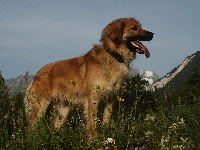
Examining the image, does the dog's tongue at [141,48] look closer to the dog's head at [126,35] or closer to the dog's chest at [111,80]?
the dog's head at [126,35]

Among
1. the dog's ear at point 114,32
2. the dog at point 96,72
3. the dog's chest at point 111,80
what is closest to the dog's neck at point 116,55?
the dog at point 96,72

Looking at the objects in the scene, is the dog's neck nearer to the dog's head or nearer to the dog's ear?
the dog's head

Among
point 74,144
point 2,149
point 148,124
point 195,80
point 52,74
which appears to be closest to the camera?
point 2,149

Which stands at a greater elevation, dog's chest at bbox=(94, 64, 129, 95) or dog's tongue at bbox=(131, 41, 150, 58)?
dog's tongue at bbox=(131, 41, 150, 58)

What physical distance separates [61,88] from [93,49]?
4.51ft

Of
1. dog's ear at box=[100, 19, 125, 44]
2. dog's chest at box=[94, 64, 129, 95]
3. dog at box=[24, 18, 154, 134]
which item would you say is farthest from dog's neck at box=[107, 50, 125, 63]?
dog's ear at box=[100, 19, 125, 44]

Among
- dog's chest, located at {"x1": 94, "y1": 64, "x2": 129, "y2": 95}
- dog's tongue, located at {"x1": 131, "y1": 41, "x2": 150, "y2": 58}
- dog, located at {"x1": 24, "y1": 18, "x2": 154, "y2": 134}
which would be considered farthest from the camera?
dog's tongue, located at {"x1": 131, "y1": 41, "x2": 150, "y2": 58}

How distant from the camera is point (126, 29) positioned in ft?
28.8

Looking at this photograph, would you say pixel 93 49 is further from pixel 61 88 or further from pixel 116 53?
pixel 61 88

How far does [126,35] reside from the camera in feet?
28.7

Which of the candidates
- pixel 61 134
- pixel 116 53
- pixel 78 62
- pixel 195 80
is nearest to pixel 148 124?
pixel 61 134

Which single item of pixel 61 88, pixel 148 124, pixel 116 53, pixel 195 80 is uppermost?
pixel 195 80

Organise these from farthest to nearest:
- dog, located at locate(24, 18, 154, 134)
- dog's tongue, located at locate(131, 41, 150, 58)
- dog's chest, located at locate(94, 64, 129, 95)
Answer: dog's tongue, located at locate(131, 41, 150, 58) < dog, located at locate(24, 18, 154, 134) < dog's chest, located at locate(94, 64, 129, 95)

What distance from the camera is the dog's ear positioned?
28.1 feet
